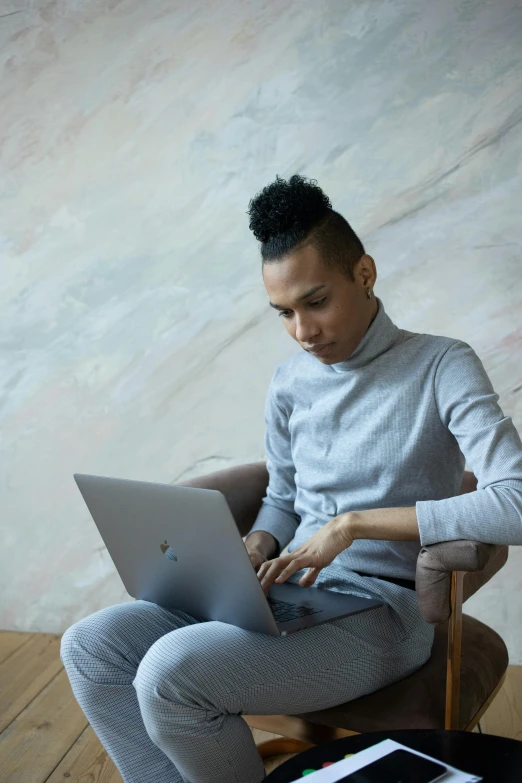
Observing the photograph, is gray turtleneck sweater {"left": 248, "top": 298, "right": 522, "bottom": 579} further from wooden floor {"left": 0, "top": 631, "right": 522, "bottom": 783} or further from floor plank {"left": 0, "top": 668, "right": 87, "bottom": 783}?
floor plank {"left": 0, "top": 668, "right": 87, "bottom": 783}

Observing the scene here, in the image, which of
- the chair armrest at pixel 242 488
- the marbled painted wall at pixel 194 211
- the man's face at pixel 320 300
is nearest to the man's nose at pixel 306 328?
the man's face at pixel 320 300

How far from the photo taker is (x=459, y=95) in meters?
2.29

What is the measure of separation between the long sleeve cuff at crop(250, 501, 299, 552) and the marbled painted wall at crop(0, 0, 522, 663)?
2.90 feet

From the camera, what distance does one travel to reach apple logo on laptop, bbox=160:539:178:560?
128 centimetres

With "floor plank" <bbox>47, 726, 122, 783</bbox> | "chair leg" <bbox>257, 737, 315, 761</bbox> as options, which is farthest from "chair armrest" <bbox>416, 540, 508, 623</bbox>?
"floor plank" <bbox>47, 726, 122, 783</bbox>

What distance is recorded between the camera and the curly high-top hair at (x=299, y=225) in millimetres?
1482

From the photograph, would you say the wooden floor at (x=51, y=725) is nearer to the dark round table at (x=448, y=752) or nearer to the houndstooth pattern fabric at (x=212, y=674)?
the houndstooth pattern fabric at (x=212, y=674)

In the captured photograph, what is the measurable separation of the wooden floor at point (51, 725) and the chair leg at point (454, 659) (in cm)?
75

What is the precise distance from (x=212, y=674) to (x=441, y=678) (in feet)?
1.36

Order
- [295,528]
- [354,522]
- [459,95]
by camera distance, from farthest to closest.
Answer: [459,95]
[295,528]
[354,522]

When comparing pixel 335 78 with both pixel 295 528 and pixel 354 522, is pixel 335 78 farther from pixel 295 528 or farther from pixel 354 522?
pixel 354 522

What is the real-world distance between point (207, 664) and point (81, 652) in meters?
0.29

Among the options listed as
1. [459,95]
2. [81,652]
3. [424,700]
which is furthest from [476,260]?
[81,652]

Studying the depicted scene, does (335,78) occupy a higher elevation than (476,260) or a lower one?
higher
